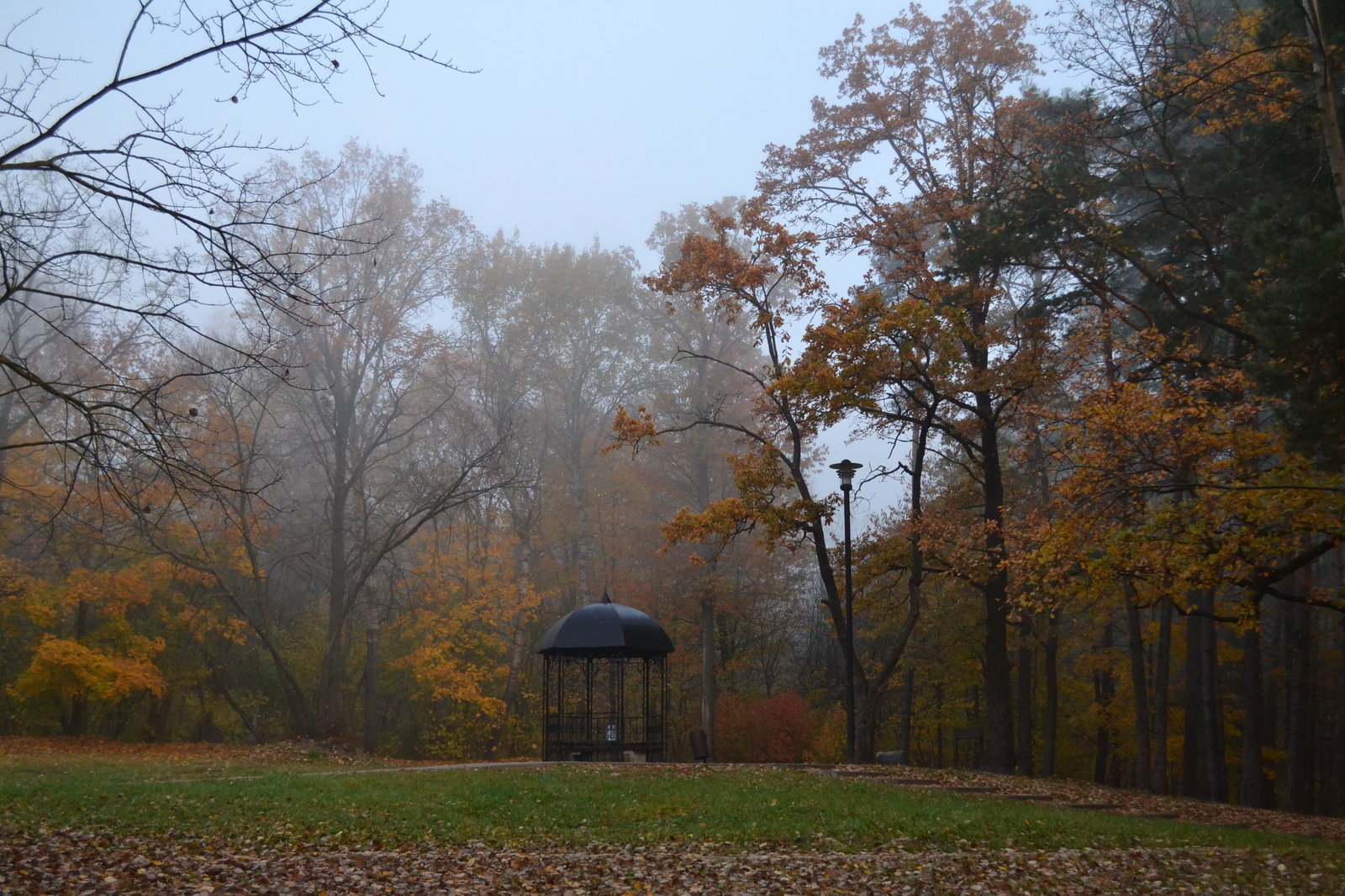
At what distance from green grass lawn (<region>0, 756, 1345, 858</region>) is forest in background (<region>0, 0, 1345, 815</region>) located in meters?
2.45

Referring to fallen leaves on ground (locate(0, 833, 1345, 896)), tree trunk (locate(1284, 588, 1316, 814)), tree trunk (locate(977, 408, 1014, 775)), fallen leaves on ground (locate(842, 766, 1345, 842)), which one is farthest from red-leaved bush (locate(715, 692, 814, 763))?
fallen leaves on ground (locate(0, 833, 1345, 896))

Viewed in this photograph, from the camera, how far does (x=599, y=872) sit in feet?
21.6

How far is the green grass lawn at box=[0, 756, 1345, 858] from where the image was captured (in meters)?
7.81

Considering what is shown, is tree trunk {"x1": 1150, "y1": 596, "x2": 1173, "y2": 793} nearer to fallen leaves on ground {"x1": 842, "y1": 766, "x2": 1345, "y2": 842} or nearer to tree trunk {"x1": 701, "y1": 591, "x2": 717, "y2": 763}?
fallen leaves on ground {"x1": 842, "y1": 766, "x2": 1345, "y2": 842}

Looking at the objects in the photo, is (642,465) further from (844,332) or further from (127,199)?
(127,199)

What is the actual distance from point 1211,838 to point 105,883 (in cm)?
907

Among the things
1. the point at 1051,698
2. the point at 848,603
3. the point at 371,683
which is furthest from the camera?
the point at 371,683

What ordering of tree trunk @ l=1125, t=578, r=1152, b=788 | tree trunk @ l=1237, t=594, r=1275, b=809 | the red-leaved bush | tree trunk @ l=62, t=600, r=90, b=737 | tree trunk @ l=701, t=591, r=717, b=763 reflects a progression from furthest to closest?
tree trunk @ l=701, t=591, r=717, b=763 → the red-leaved bush → tree trunk @ l=62, t=600, r=90, b=737 → tree trunk @ l=1125, t=578, r=1152, b=788 → tree trunk @ l=1237, t=594, r=1275, b=809

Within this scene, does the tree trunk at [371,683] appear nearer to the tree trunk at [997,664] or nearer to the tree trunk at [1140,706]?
the tree trunk at [997,664]

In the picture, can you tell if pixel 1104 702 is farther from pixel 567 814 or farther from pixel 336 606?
pixel 567 814

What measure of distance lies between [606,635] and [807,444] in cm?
1307

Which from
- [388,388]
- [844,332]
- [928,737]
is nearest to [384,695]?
[388,388]

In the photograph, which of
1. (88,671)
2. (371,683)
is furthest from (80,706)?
(371,683)

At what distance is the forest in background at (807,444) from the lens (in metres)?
9.46
